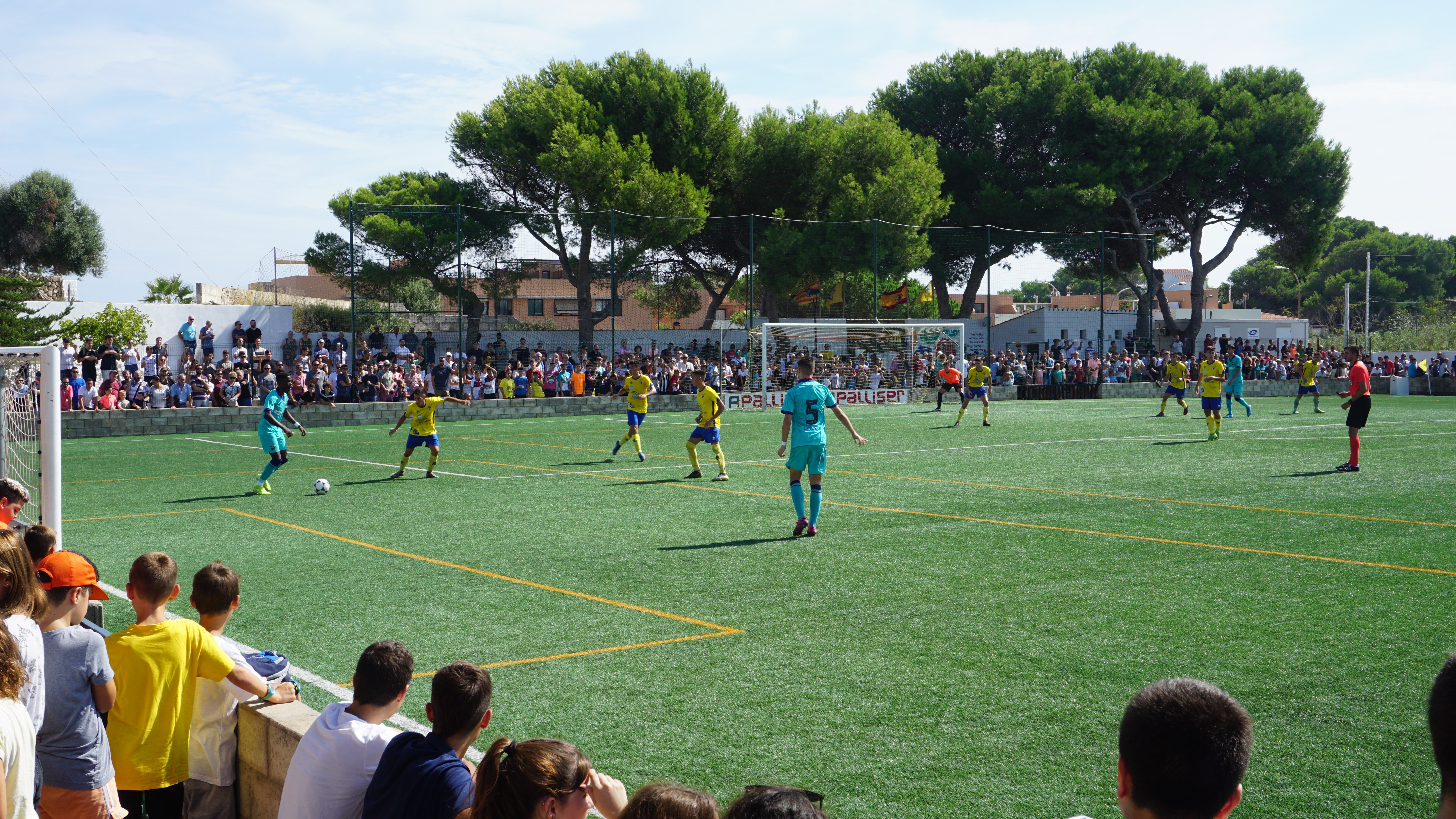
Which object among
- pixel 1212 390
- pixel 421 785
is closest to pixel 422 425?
pixel 421 785

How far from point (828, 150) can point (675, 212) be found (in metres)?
9.12

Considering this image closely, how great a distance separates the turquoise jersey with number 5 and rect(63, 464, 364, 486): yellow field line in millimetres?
10353

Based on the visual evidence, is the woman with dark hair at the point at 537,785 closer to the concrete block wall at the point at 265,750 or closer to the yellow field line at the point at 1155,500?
the concrete block wall at the point at 265,750

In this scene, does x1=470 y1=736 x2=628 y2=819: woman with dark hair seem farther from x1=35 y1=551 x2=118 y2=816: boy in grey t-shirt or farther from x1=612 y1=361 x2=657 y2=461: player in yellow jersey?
x1=612 y1=361 x2=657 y2=461: player in yellow jersey

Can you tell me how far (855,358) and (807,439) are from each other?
2935 cm

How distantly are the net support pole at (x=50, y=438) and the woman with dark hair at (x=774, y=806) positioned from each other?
7.75m

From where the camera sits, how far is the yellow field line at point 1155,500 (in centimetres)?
1158

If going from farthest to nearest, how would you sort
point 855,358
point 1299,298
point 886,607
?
point 1299,298 → point 855,358 → point 886,607

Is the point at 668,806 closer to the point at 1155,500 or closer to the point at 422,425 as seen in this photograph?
the point at 1155,500

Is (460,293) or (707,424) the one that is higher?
(460,293)

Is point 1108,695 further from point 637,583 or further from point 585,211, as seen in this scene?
point 585,211

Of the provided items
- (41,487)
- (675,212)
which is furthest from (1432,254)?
(41,487)

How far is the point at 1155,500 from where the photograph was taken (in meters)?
13.5

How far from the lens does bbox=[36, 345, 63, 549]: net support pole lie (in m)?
8.20
